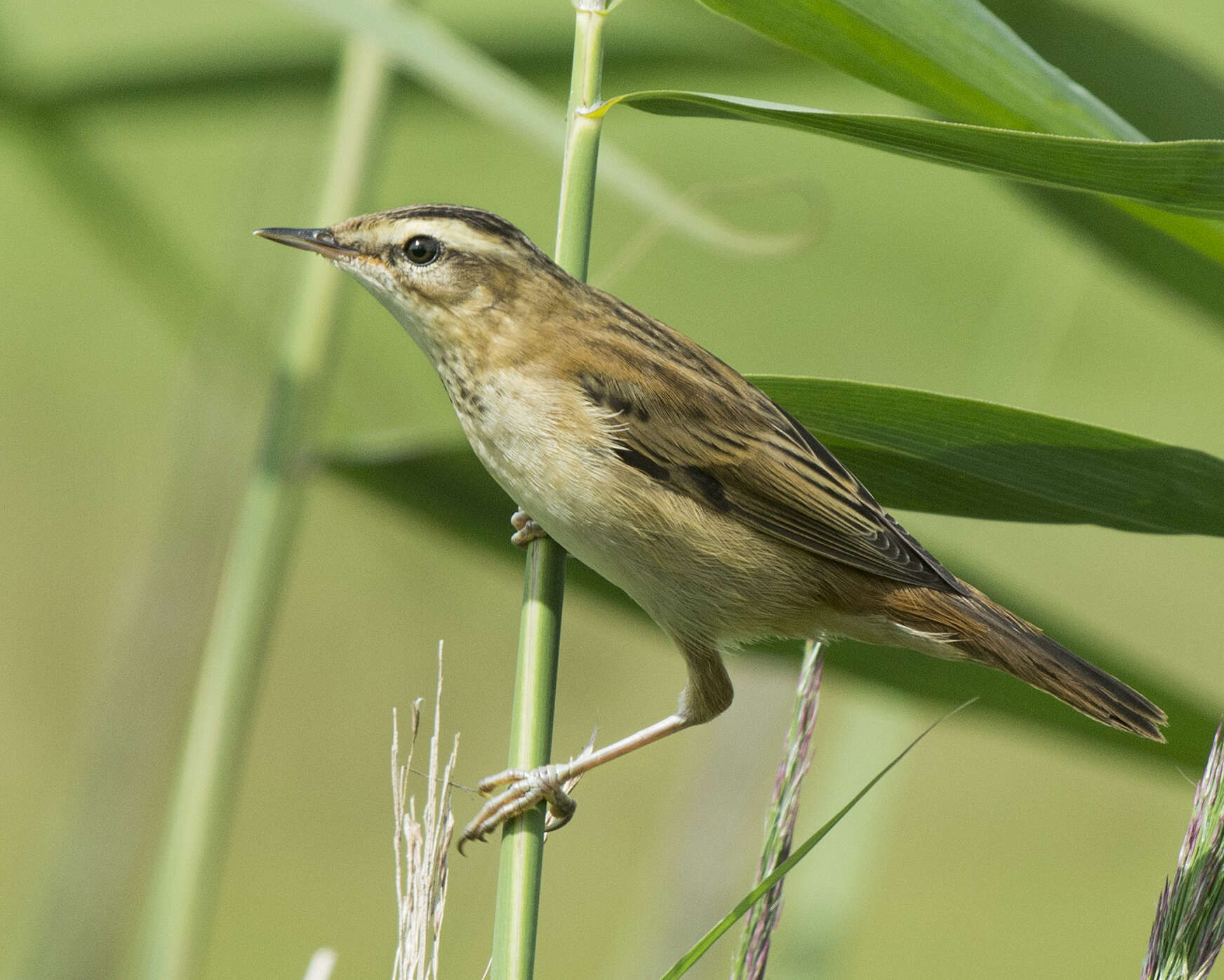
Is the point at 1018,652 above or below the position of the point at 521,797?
above

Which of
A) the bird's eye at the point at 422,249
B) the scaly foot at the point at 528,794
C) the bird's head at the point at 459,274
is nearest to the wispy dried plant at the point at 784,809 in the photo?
the scaly foot at the point at 528,794

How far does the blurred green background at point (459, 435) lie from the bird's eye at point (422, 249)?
0.22m

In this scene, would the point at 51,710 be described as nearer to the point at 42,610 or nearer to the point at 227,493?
the point at 42,610

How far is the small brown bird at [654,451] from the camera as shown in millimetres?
1343

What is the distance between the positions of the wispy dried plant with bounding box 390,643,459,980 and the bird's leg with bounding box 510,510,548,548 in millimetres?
447

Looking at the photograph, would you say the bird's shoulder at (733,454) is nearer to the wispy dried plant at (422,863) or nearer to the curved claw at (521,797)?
the curved claw at (521,797)

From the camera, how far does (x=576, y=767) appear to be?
124cm

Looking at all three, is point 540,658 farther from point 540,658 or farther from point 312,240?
point 312,240

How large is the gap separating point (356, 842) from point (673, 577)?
4.77 m

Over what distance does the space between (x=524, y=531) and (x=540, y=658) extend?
1.39 feet

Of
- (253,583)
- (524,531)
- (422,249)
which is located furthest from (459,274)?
(253,583)

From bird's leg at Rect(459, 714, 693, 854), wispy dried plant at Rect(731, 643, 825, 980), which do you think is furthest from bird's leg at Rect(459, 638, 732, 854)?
wispy dried plant at Rect(731, 643, 825, 980)

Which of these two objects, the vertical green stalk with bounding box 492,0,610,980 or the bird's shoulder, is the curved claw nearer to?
the vertical green stalk with bounding box 492,0,610,980

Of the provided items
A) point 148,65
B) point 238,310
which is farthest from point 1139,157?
point 238,310
